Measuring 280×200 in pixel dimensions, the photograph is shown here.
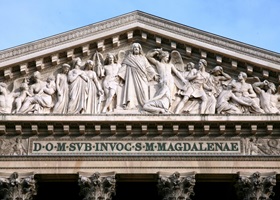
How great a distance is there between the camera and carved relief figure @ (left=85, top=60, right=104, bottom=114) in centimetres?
2870

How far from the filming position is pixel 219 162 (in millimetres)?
27781

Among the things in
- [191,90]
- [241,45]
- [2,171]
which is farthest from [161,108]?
[2,171]

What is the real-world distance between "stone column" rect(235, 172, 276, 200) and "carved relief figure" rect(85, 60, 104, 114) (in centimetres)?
528

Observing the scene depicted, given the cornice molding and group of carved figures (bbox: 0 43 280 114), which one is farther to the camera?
the cornice molding

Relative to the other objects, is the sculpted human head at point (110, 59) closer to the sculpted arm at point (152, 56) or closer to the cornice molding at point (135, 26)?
the cornice molding at point (135, 26)

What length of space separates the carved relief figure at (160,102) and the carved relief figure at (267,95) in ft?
10.0

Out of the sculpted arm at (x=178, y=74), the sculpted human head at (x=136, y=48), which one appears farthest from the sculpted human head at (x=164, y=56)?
the sculpted human head at (x=136, y=48)

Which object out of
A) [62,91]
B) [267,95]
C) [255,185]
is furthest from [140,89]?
[255,185]

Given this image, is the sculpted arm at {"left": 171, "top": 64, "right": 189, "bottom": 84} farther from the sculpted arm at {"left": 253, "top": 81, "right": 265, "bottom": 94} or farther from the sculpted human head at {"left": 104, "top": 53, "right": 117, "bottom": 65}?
the sculpted arm at {"left": 253, "top": 81, "right": 265, "bottom": 94}

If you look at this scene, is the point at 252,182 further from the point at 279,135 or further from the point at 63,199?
the point at 63,199

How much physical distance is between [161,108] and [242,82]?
3.05 meters

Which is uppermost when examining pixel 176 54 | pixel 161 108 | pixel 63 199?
pixel 176 54

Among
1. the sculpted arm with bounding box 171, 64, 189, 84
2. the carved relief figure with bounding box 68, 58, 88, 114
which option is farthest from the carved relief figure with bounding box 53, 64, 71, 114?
the sculpted arm with bounding box 171, 64, 189, 84

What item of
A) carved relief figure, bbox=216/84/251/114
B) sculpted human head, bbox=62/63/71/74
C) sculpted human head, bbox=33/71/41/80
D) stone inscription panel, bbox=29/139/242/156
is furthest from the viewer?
sculpted human head, bbox=62/63/71/74
